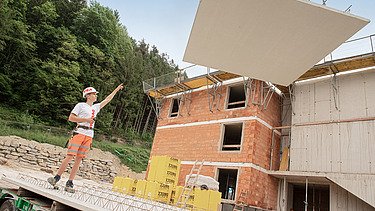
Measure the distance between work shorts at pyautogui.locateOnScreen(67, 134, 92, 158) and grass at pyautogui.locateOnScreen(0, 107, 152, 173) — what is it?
51.3 feet

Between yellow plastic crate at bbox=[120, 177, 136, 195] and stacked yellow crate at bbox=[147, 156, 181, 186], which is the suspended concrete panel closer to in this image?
stacked yellow crate at bbox=[147, 156, 181, 186]

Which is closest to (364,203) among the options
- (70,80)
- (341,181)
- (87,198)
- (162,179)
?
(341,181)

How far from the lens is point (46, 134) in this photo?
19906mm

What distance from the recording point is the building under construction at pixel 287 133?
33.7ft

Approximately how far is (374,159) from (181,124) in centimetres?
902

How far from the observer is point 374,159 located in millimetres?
9836

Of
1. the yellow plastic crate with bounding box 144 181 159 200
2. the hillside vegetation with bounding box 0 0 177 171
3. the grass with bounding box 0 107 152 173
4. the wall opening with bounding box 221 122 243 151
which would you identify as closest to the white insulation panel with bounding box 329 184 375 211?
the wall opening with bounding box 221 122 243 151

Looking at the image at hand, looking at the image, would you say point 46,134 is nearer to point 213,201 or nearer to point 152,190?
point 152,190

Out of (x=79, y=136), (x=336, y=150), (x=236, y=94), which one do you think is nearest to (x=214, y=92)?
(x=236, y=94)

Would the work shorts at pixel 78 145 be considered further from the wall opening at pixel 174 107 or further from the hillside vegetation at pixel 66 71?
the hillside vegetation at pixel 66 71

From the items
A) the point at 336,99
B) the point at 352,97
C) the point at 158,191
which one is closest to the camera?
the point at 158,191

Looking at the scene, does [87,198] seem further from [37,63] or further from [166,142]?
[37,63]

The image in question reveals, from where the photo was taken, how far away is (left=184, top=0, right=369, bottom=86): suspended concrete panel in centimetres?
616

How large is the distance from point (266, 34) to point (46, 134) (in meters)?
18.3
